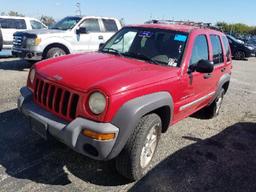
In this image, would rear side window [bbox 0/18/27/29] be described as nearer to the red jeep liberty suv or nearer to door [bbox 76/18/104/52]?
door [bbox 76/18/104/52]

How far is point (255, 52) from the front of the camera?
23.3 meters

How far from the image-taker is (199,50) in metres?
4.94

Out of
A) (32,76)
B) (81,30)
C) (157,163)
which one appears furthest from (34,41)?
(157,163)

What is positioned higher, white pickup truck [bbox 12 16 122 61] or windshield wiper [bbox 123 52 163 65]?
windshield wiper [bbox 123 52 163 65]

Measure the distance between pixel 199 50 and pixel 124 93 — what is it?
2.09m

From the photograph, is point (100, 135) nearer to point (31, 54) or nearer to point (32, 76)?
point (32, 76)

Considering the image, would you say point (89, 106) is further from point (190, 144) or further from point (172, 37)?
point (190, 144)

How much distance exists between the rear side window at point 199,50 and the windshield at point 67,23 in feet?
21.5

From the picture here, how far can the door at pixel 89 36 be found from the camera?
10.8 metres

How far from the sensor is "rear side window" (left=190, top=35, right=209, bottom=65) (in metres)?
4.69

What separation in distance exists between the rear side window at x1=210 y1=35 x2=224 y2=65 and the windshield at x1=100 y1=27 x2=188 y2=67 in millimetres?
1079

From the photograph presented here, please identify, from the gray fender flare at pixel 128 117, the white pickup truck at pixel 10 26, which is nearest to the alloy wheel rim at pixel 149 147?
the gray fender flare at pixel 128 117

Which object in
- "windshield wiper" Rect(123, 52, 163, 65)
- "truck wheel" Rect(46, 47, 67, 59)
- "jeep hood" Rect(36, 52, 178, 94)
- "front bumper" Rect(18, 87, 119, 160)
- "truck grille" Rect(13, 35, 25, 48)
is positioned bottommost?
"truck wheel" Rect(46, 47, 67, 59)

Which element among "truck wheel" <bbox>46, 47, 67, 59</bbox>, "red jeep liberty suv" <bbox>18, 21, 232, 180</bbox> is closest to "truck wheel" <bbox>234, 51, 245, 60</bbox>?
"truck wheel" <bbox>46, 47, 67, 59</bbox>
